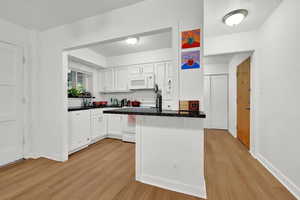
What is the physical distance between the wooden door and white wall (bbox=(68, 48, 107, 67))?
396cm

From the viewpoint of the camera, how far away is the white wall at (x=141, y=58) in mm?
3553

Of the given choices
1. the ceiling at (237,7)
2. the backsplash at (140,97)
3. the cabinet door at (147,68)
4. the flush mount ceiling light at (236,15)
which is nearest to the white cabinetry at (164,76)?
the cabinet door at (147,68)

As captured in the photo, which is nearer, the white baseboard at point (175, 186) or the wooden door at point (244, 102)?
the white baseboard at point (175, 186)

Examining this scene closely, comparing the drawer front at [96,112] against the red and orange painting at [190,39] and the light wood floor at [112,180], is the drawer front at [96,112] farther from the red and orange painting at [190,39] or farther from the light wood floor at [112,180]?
the red and orange painting at [190,39]

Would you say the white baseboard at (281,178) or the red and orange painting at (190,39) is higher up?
the red and orange painting at (190,39)

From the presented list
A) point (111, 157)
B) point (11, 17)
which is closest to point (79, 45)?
point (11, 17)

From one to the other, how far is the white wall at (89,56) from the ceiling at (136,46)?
13 centimetres

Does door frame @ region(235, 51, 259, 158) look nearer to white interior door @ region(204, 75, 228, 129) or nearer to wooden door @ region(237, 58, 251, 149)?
wooden door @ region(237, 58, 251, 149)

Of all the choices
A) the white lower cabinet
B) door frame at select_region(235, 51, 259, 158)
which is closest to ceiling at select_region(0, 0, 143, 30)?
the white lower cabinet

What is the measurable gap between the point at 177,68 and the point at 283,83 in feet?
5.07

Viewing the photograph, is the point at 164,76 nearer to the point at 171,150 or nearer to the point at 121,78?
the point at 121,78

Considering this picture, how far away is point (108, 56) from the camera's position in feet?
13.6

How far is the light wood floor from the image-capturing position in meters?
1.50

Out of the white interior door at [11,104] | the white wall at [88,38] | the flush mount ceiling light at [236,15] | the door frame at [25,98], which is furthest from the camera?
the door frame at [25,98]
